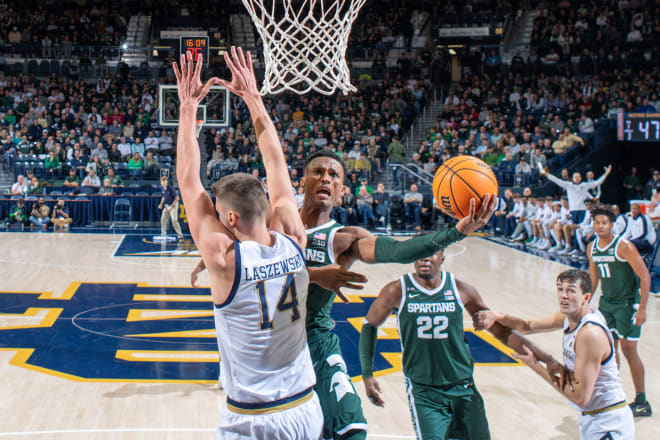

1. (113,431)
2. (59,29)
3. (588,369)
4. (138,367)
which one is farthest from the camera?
(59,29)

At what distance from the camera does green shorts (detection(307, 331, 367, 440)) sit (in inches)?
129

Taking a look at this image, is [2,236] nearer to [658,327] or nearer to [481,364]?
[481,364]

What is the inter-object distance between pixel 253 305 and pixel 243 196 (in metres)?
0.40

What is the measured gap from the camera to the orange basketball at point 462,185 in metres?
3.09

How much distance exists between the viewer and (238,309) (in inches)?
94.3

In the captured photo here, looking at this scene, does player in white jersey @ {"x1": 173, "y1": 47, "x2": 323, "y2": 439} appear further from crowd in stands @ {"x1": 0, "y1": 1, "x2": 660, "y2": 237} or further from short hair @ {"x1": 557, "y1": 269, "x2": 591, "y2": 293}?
crowd in stands @ {"x1": 0, "y1": 1, "x2": 660, "y2": 237}

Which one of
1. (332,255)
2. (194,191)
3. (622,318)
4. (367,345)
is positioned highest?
(194,191)

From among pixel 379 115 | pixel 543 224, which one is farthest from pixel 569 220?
pixel 379 115

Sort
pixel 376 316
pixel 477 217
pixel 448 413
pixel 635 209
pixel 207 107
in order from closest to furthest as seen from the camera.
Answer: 1. pixel 477 217
2. pixel 448 413
3. pixel 376 316
4. pixel 635 209
5. pixel 207 107

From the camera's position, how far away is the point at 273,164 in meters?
2.84

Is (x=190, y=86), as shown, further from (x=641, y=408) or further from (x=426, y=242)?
(x=641, y=408)

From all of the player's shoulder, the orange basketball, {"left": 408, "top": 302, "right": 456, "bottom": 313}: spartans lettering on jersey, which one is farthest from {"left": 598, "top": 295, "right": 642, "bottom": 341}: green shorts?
the orange basketball

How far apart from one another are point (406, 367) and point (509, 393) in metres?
2.22

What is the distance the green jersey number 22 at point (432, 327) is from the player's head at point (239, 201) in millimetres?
1696
